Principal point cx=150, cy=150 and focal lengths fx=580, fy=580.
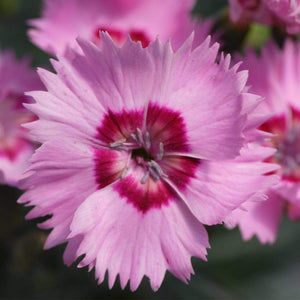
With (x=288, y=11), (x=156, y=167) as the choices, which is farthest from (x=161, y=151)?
(x=288, y=11)

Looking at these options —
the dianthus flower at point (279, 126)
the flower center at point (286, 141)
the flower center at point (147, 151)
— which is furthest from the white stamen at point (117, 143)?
the flower center at point (286, 141)

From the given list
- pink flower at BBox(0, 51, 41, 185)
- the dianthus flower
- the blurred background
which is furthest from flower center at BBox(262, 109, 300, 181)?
pink flower at BBox(0, 51, 41, 185)

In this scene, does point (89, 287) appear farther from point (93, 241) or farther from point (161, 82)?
point (161, 82)

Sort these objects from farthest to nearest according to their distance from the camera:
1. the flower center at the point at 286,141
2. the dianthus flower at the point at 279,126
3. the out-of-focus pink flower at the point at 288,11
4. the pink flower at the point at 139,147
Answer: the flower center at the point at 286,141, the dianthus flower at the point at 279,126, the out-of-focus pink flower at the point at 288,11, the pink flower at the point at 139,147

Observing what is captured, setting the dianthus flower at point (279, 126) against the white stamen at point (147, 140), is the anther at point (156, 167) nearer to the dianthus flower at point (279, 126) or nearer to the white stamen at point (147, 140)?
the white stamen at point (147, 140)

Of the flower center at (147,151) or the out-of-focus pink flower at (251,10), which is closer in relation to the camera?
the flower center at (147,151)

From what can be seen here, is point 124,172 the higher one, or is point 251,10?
point 251,10

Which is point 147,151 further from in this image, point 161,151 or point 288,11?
point 288,11
